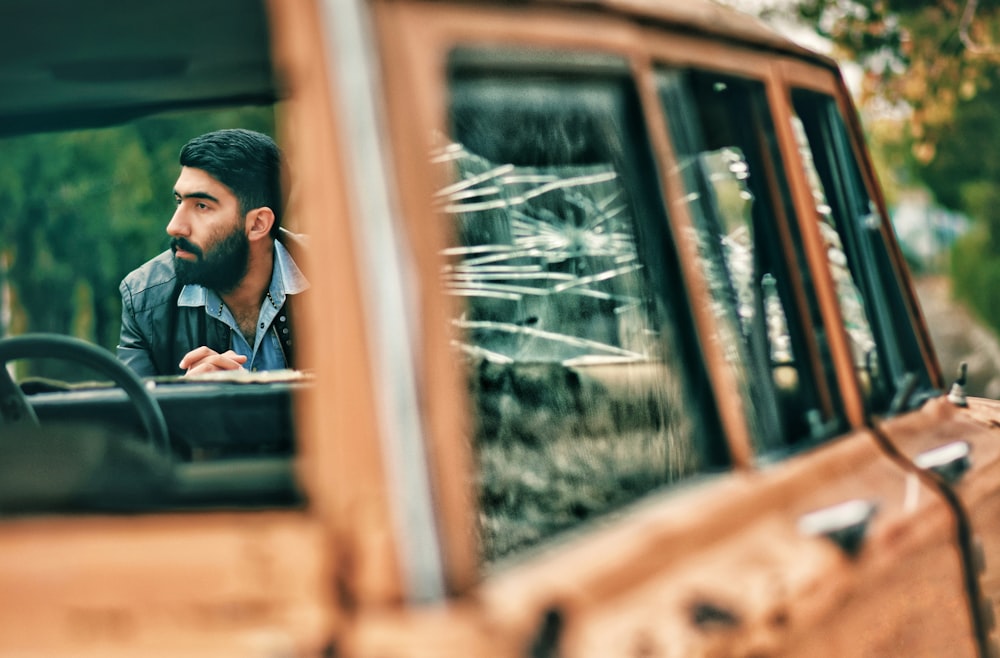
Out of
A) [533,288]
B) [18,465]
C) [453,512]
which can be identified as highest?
[533,288]

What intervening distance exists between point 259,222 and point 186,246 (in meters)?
0.20

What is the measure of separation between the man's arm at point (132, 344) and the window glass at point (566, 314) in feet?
5.26

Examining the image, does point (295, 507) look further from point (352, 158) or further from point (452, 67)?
point (452, 67)

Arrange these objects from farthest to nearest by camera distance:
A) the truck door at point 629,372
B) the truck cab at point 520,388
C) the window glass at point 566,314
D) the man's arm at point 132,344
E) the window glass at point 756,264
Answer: the man's arm at point 132,344 → the window glass at point 756,264 → the window glass at point 566,314 → the truck door at point 629,372 → the truck cab at point 520,388

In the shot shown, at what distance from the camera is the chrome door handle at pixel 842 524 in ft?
6.18

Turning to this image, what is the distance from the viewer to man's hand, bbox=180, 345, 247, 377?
3521 millimetres

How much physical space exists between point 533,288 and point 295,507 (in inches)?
46.7

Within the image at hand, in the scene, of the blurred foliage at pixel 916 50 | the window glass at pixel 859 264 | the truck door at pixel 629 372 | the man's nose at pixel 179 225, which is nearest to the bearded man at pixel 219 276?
the man's nose at pixel 179 225

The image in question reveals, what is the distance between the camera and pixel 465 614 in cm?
121

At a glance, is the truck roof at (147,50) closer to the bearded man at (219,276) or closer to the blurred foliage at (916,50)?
the bearded man at (219,276)

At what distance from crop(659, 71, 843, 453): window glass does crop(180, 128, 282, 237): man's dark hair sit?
1.43 metres

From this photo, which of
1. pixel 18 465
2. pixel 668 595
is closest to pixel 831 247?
pixel 668 595

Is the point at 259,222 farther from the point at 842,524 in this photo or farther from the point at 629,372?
the point at 842,524

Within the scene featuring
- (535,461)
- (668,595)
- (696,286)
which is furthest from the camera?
(535,461)
